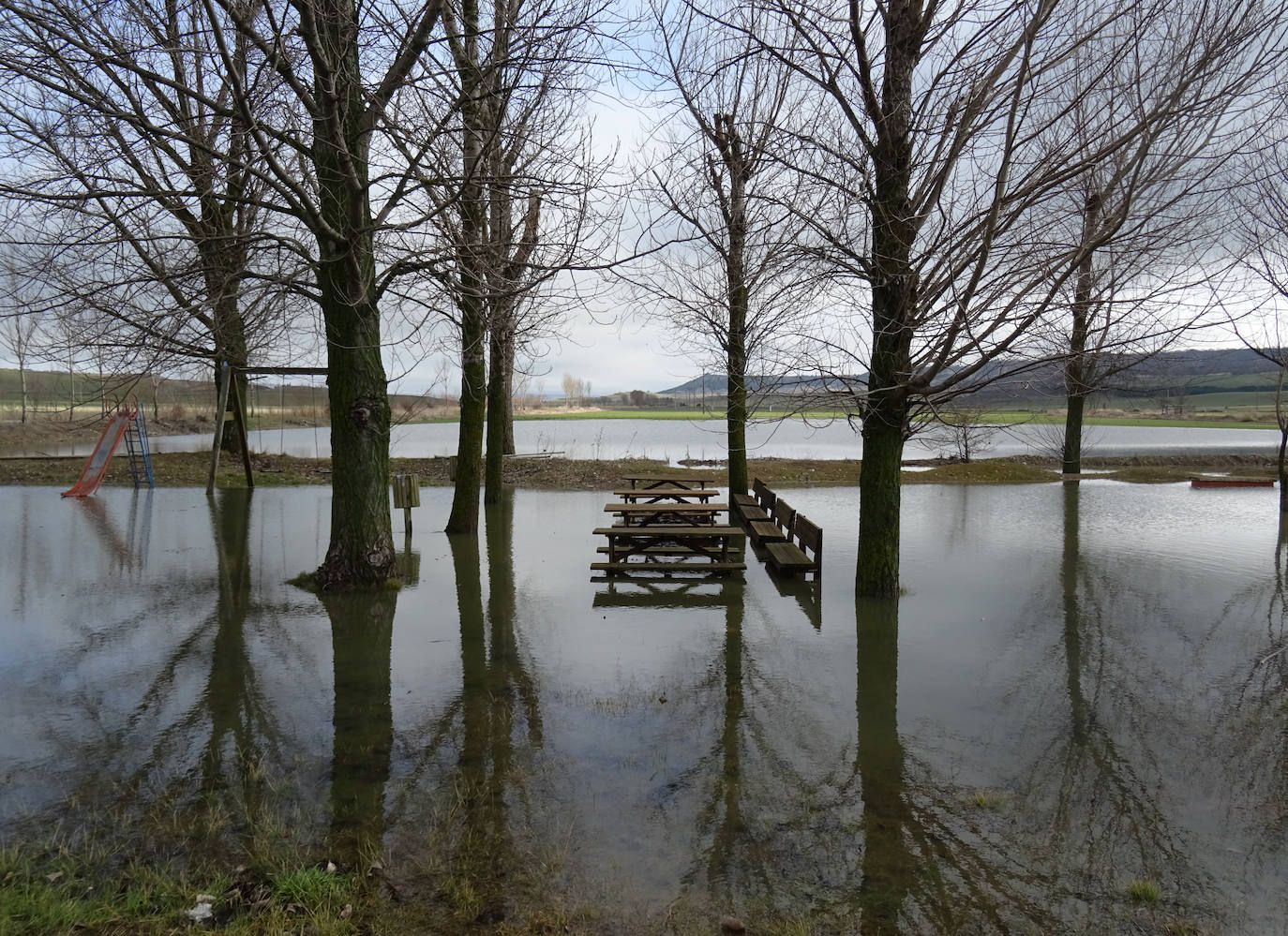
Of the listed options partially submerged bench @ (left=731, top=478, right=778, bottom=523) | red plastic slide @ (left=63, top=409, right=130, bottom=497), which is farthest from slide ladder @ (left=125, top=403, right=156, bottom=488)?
partially submerged bench @ (left=731, top=478, right=778, bottom=523)

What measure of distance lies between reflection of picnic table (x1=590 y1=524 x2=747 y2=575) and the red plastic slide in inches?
487

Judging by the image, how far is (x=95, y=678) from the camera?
6.50 metres

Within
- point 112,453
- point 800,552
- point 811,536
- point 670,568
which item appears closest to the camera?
point 811,536

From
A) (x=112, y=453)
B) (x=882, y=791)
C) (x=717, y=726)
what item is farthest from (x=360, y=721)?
(x=112, y=453)

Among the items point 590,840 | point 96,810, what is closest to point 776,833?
point 590,840

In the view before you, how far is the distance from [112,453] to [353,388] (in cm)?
1241

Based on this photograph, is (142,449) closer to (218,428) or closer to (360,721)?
(218,428)

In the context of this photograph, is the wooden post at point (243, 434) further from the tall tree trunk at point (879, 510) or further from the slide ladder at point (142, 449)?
the tall tree trunk at point (879, 510)

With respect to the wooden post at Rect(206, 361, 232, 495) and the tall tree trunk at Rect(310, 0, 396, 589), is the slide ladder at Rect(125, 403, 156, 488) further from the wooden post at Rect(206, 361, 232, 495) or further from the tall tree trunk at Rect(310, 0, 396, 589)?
the tall tree trunk at Rect(310, 0, 396, 589)

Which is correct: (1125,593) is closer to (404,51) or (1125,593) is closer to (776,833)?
(776,833)

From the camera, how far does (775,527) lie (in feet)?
42.4

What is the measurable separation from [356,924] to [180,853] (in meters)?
1.15

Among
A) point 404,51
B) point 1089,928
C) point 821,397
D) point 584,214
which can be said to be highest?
point 404,51

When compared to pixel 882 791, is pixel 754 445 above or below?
above
